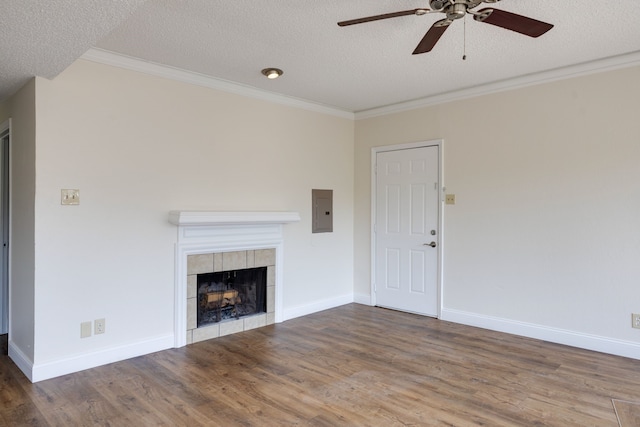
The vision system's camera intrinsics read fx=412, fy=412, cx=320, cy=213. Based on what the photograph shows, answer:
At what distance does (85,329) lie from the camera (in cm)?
326

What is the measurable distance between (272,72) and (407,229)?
2.45 m

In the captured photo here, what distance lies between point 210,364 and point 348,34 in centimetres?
279

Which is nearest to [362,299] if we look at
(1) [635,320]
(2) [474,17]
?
(1) [635,320]

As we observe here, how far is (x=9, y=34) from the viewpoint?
7.52 ft

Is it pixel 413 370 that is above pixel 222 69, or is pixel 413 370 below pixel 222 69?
below

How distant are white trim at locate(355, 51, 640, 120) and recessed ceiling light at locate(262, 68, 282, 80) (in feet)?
5.81

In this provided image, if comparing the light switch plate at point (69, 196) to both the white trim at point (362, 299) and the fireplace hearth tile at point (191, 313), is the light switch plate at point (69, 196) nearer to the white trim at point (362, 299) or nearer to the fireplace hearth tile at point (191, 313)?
the fireplace hearth tile at point (191, 313)

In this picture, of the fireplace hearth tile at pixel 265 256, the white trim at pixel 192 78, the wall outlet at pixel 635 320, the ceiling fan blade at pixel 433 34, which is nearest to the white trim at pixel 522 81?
the white trim at pixel 192 78

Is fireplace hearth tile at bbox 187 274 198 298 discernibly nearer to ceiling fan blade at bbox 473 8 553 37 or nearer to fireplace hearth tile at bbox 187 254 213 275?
fireplace hearth tile at bbox 187 254 213 275

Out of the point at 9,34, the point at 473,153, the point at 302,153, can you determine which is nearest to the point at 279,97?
the point at 302,153

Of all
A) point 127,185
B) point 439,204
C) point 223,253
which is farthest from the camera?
point 439,204

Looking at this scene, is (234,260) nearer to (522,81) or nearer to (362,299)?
(362,299)

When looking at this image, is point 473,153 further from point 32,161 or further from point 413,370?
point 32,161

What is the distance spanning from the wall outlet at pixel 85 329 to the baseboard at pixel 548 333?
353cm
